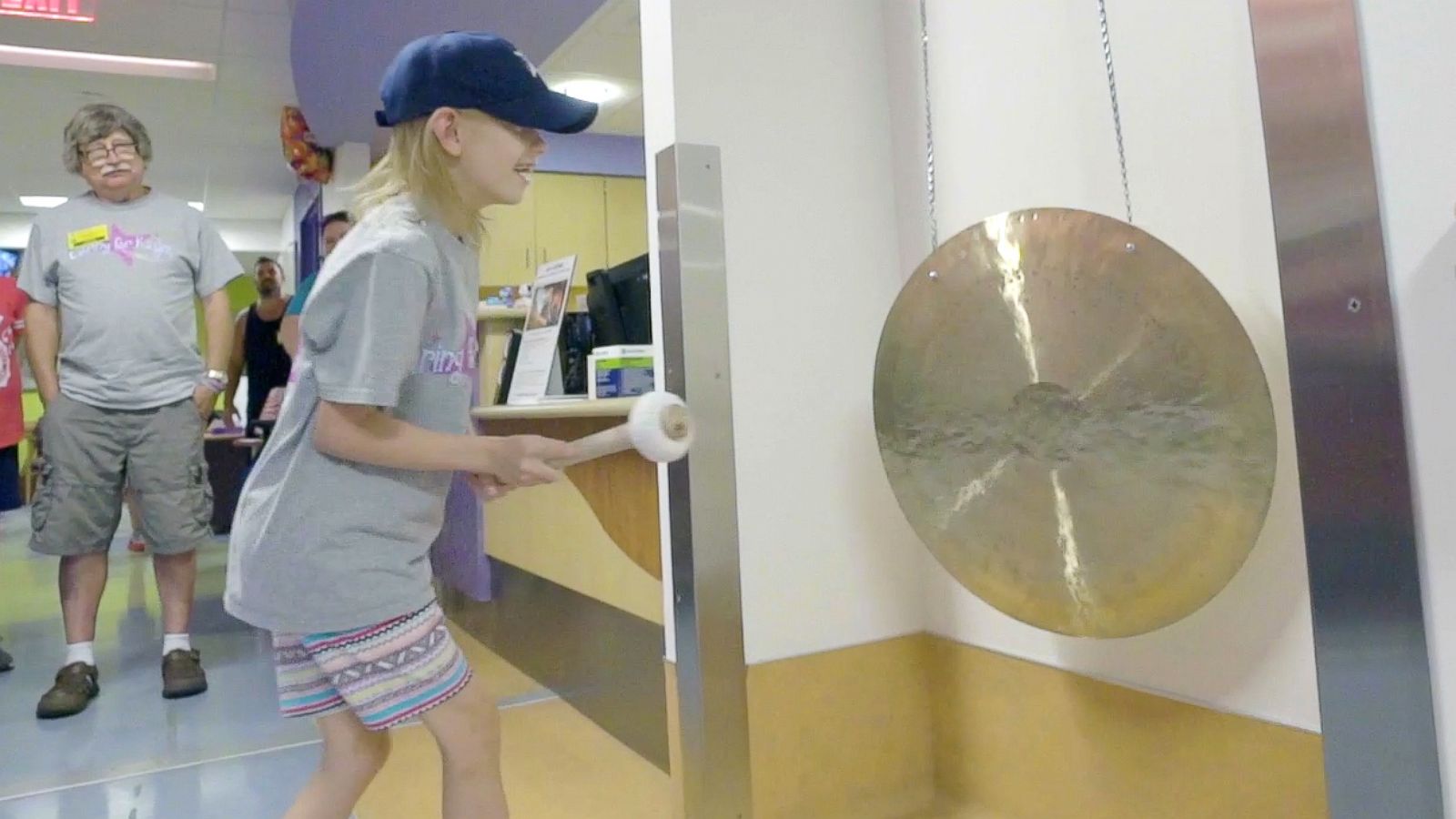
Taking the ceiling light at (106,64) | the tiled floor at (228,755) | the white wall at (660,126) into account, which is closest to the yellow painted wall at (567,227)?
the ceiling light at (106,64)

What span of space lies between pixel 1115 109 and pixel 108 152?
2.03m

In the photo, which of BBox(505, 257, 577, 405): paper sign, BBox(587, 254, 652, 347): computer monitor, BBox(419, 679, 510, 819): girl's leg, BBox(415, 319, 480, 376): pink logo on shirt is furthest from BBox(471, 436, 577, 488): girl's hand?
BBox(505, 257, 577, 405): paper sign

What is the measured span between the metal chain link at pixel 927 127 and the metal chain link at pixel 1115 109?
0.24m

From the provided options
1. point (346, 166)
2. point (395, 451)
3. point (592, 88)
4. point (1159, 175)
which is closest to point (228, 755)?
point (395, 451)

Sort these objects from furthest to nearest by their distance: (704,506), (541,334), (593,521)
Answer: (541,334) < (593,521) < (704,506)

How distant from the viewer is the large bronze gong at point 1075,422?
2.95 ft

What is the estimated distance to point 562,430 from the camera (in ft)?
6.28

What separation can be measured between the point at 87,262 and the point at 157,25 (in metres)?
2.45

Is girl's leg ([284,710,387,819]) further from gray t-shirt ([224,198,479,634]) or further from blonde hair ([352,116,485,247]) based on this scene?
blonde hair ([352,116,485,247])

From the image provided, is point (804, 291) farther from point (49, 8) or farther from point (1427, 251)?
point (49, 8)

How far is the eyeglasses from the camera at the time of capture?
2.08m

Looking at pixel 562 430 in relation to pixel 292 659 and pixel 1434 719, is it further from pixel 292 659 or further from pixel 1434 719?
pixel 1434 719

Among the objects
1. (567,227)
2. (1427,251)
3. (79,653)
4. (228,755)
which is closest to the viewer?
(1427,251)

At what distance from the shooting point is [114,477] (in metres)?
2.09
